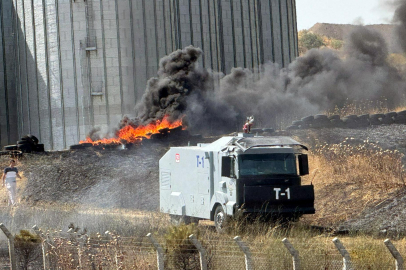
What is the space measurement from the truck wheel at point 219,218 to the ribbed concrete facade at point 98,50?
22.1 meters

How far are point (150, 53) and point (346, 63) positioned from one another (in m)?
12.5

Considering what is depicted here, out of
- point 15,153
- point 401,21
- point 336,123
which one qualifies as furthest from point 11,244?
point 401,21

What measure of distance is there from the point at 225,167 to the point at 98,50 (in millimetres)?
23965

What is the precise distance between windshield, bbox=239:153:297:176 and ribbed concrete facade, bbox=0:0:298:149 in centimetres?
2265

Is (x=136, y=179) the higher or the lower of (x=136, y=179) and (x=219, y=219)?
the higher

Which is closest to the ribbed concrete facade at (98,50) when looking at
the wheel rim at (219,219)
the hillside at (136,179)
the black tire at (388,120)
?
the hillside at (136,179)

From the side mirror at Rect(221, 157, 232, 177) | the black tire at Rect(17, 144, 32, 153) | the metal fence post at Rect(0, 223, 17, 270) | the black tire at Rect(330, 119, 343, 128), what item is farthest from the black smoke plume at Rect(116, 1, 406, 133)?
the metal fence post at Rect(0, 223, 17, 270)

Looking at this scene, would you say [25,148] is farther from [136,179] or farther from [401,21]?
[401,21]

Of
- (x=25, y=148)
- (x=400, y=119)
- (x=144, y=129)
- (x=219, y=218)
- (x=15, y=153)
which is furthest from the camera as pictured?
(x=144, y=129)

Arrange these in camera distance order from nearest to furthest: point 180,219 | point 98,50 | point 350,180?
1. point 180,219
2. point 350,180
3. point 98,50

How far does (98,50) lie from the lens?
37.9m

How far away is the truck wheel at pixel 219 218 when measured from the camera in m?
15.6

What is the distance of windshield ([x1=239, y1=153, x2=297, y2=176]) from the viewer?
A: 619 inches

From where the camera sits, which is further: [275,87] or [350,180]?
[275,87]
